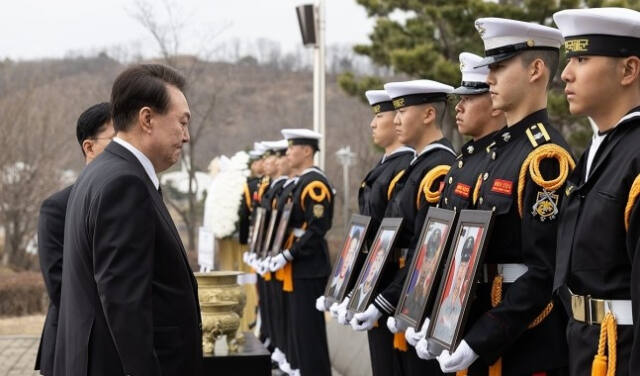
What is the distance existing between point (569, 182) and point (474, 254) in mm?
580

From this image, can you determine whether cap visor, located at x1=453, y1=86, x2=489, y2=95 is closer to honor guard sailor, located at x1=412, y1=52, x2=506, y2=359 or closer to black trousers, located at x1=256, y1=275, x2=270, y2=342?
honor guard sailor, located at x1=412, y1=52, x2=506, y2=359

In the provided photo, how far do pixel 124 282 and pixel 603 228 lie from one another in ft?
5.21

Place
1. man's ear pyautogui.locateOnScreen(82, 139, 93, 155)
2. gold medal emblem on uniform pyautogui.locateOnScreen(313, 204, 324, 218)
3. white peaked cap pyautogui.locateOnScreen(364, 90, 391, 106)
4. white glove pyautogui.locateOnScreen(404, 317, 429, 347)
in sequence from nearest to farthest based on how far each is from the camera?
white glove pyautogui.locateOnScreen(404, 317, 429, 347) < man's ear pyautogui.locateOnScreen(82, 139, 93, 155) < white peaked cap pyautogui.locateOnScreen(364, 90, 391, 106) < gold medal emblem on uniform pyautogui.locateOnScreen(313, 204, 324, 218)

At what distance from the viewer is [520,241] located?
13.6 feet

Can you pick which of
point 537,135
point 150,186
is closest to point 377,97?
point 537,135

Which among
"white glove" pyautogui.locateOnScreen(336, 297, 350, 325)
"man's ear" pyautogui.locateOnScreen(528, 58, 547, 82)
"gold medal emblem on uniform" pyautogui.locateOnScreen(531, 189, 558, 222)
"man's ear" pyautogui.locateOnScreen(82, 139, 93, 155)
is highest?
"man's ear" pyautogui.locateOnScreen(528, 58, 547, 82)

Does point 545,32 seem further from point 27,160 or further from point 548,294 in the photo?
point 27,160

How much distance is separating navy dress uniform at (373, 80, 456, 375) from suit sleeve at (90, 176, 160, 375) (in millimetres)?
2169

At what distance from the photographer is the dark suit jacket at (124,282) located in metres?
3.36

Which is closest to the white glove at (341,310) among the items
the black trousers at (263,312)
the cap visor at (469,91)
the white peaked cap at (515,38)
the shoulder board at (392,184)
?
the shoulder board at (392,184)

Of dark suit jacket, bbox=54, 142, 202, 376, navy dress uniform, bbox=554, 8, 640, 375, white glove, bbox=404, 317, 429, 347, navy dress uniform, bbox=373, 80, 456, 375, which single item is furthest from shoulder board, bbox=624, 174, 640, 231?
navy dress uniform, bbox=373, 80, 456, 375

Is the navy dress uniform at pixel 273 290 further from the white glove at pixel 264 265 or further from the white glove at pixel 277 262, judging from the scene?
the white glove at pixel 277 262

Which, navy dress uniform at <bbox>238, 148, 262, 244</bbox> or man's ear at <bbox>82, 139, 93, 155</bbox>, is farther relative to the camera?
navy dress uniform at <bbox>238, 148, 262, 244</bbox>

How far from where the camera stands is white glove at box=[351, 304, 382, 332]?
17.6 feet
